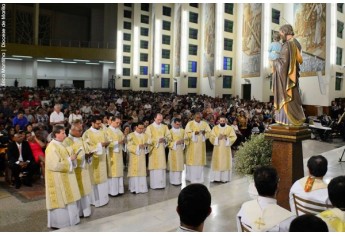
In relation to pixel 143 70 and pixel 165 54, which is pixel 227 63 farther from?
pixel 143 70

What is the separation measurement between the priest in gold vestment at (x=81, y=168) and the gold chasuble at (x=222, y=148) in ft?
12.0

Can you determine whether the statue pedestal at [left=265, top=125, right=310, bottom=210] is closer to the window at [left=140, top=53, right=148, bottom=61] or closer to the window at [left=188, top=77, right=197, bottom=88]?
the window at [left=188, top=77, right=197, bottom=88]

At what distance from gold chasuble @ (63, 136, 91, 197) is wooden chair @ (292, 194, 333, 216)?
3.65 meters

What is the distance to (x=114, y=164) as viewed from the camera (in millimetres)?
7418

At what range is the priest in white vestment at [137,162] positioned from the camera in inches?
303

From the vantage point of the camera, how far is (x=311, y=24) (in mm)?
20531

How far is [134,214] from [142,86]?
35316mm

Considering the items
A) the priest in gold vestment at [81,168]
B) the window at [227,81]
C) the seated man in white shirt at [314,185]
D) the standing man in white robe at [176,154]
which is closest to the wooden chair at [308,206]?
the seated man in white shirt at [314,185]

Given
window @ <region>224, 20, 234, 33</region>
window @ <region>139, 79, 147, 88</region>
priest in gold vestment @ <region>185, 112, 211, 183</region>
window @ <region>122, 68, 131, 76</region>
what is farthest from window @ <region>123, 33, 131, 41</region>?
priest in gold vestment @ <region>185, 112, 211, 183</region>

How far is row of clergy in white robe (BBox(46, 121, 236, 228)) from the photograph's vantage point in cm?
548

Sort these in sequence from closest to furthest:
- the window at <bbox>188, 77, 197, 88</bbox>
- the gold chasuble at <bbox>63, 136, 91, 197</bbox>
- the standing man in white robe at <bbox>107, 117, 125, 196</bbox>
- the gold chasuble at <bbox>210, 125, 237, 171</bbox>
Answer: the gold chasuble at <bbox>63, 136, 91, 197</bbox>
the standing man in white robe at <bbox>107, 117, 125, 196</bbox>
the gold chasuble at <bbox>210, 125, 237, 171</bbox>
the window at <bbox>188, 77, 197, 88</bbox>

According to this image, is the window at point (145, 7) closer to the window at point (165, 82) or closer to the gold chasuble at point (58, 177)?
the window at point (165, 82)

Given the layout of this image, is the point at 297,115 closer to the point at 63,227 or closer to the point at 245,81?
the point at 63,227

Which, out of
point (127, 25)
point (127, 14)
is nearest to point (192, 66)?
point (127, 25)
